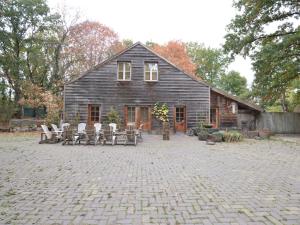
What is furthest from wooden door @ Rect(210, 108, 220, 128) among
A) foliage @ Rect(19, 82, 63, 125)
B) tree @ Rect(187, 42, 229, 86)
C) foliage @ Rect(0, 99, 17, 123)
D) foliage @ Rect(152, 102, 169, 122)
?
tree @ Rect(187, 42, 229, 86)

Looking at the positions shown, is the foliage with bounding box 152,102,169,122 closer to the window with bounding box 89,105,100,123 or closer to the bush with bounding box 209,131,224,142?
the window with bounding box 89,105,100,123

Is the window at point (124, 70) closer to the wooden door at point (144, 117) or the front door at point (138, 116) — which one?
the front door at point (138, 116)

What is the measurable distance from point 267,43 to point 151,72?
836 cm

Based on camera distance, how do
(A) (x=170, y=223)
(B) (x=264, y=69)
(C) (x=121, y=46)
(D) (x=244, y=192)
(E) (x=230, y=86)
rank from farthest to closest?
1. (E) (x=230, y=86)
2. (C) (x=121, y=46)
3. (B) (x=264, y=69)
4. (D) (x=244, y=192)
5. (A) (x=170, y=223)

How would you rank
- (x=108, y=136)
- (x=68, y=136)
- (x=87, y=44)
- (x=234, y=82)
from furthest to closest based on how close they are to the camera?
(x=234, y=82)
(x=87, y=44)
(x=108, y=136)
(x=68, y=136)

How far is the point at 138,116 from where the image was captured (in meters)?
19.6

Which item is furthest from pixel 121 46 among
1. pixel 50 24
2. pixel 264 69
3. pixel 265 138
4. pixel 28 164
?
pixel 28 164

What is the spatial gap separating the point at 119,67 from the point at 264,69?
33.9 feet

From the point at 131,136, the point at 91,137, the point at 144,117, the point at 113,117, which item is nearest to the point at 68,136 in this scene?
the point at 91,137

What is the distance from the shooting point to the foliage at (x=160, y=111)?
63.2ft

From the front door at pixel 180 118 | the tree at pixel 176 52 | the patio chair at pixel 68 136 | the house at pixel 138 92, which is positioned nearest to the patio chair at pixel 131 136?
the patio chair at pixel 68 136

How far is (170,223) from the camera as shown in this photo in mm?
3475

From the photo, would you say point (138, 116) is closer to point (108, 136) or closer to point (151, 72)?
point (151, 72)

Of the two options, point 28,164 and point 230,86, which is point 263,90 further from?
point 230,86
